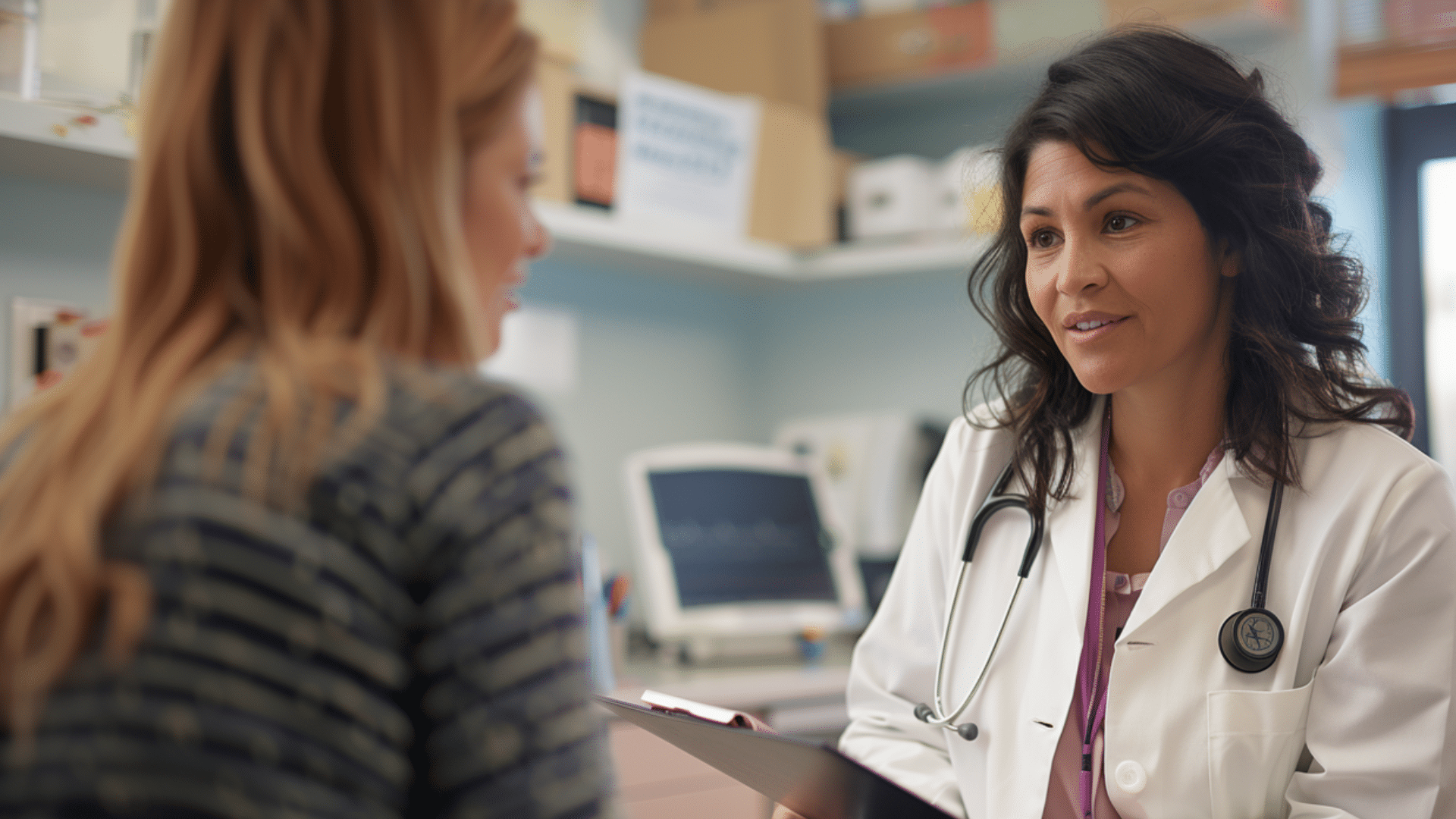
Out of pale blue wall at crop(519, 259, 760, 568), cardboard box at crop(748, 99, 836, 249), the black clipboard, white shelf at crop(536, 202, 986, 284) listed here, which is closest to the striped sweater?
the black clipboard

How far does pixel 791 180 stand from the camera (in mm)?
2514

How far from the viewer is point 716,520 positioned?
7.59 ft

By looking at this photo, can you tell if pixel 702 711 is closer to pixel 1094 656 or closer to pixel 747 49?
pixel 1094 656

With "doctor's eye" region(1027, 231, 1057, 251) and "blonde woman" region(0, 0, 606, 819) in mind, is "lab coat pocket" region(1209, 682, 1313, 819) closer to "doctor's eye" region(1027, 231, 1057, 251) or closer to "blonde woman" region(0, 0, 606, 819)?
"doctor's eye" region(1027, 231, 1057, 251)

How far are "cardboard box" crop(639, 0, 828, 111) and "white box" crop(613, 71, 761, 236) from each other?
0.50ft

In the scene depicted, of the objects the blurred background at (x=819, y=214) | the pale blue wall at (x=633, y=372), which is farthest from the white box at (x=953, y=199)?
the pale blue wall at (x=633, y=372)

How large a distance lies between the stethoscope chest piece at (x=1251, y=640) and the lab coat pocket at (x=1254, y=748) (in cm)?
3

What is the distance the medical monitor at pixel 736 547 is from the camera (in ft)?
7.18

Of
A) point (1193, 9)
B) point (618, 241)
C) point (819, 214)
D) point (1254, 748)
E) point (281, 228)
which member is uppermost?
point (1193, 9)

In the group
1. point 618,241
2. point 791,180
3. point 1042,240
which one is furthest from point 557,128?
point 1042,240

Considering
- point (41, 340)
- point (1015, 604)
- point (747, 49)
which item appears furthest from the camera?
point (747, 49)

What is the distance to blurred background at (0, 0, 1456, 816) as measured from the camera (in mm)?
2191

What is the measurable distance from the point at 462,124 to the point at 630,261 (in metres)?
1.83

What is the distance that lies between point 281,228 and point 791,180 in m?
2.03
